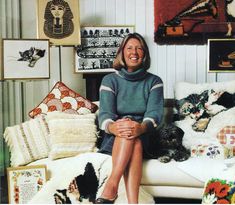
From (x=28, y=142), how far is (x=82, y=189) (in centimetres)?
47

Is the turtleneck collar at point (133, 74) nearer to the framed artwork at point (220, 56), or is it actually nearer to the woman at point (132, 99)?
the woman at point (132, 99)

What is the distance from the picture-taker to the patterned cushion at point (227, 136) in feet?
7.53

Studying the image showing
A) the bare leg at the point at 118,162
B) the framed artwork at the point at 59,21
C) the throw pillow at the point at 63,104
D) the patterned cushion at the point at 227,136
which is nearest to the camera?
the bare leg at the point at 118,162

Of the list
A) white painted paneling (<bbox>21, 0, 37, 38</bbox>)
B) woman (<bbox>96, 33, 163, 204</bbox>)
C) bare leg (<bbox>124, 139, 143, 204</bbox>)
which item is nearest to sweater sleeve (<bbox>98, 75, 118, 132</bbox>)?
woman (<bbox>96, 33, 163, 204</bbox>)

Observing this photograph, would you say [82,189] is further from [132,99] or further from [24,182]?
[132,99]

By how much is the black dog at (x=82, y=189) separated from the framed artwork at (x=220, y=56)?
1277mm

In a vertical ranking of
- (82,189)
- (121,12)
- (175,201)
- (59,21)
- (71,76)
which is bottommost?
(175,201)

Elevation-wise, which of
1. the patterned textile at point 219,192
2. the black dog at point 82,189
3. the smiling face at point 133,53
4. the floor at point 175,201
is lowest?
the floor at point 175,201

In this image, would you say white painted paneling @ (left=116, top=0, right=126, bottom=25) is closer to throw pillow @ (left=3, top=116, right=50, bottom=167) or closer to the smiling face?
the smiling face

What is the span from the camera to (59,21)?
2785 mm

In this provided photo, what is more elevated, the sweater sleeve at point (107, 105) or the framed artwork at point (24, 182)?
the sweater sleeve at point (107, 105)

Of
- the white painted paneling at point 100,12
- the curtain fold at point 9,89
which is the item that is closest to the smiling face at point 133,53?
the white painted paneling at point 100,12

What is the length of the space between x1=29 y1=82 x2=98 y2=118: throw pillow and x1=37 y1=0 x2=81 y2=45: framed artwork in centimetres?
43

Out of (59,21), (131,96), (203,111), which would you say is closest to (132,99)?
(131,96)
